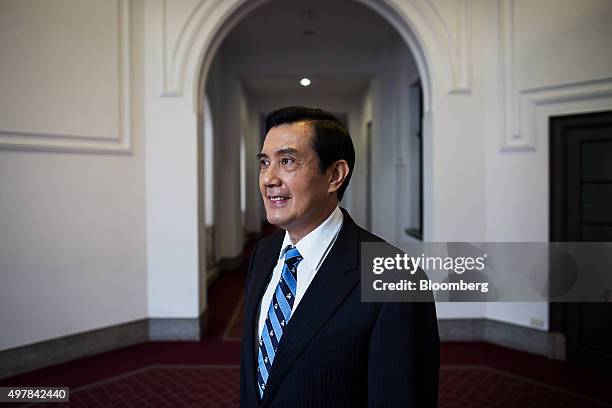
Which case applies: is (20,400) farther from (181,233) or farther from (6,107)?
(6,107)

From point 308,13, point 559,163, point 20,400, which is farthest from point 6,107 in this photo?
point 559,163

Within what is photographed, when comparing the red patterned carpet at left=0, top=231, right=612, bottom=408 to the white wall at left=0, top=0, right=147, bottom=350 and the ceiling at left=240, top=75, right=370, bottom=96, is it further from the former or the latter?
the ceiling at left=240, top=75, right=370, bottom=96

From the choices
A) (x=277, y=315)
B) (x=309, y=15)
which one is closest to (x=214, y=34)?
(x=309, y=15)

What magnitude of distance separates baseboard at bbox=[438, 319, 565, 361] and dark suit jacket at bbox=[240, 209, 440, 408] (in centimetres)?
370

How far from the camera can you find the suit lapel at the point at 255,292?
143 cm

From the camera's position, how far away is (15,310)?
3.89 m

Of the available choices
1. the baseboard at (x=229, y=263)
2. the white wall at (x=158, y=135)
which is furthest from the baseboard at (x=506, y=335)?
the baseboard at (x=229, y=263)

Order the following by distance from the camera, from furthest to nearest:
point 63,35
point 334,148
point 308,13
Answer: point 308,13
point 63,35
point 334,148

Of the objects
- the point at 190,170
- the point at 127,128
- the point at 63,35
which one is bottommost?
the point at 190,170

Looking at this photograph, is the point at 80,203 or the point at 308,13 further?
the point at 308,13

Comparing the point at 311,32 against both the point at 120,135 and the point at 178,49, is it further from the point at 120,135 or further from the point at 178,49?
the point at 120,135

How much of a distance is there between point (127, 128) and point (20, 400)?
2515 mm

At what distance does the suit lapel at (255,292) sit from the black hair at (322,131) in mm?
428

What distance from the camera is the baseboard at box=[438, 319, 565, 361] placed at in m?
4.29
